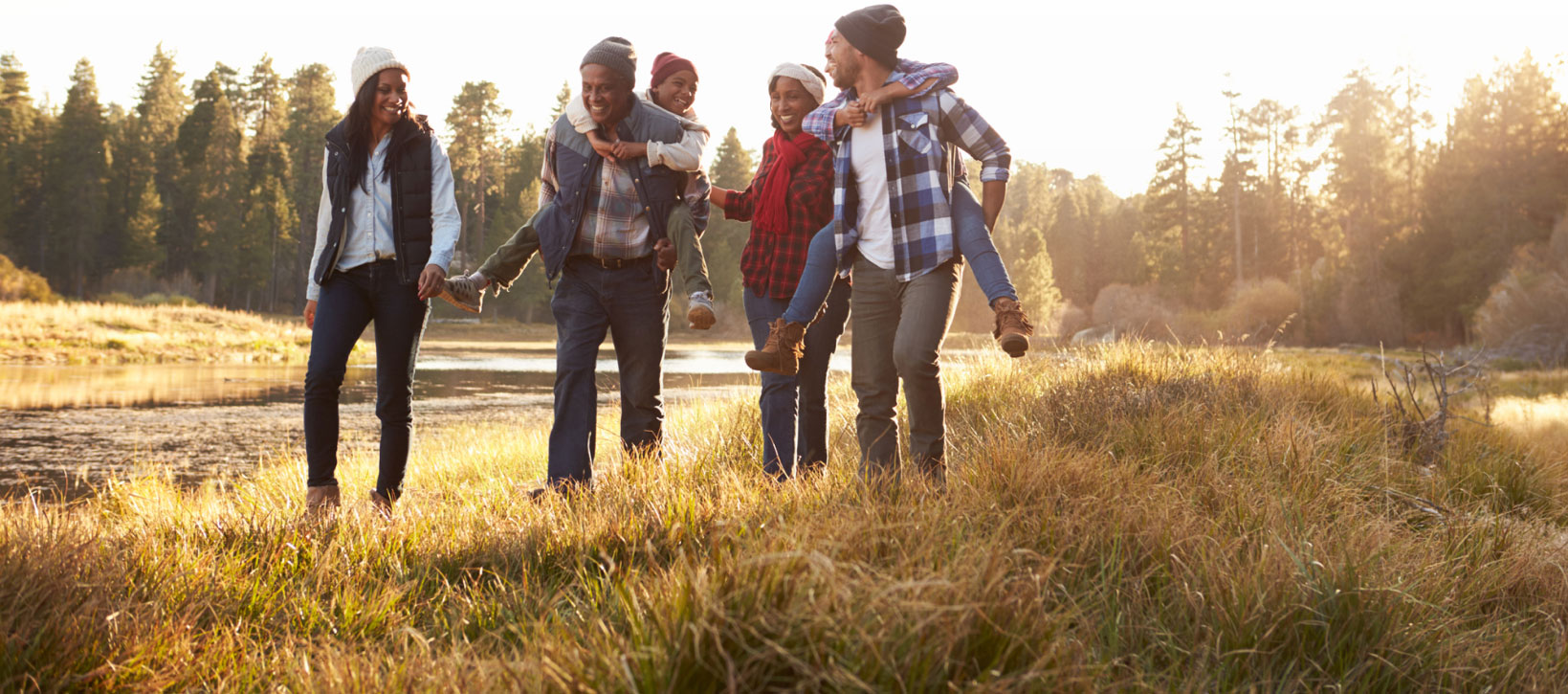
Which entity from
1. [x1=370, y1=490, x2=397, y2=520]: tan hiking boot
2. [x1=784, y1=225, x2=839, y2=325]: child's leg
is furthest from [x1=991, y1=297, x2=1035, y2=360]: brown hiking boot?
[x1=370, y1=490, x2=397, y2=520]: tan hiking boot

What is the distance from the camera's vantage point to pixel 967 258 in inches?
142

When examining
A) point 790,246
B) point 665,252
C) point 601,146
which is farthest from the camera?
point 790,246

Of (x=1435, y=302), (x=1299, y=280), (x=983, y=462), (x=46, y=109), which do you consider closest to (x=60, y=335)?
(x=983, y=462)

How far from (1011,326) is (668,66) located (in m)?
2.32

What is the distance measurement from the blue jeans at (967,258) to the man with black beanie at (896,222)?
5cm

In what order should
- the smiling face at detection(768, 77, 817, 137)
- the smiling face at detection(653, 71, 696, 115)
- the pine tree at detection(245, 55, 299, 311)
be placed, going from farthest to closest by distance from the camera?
1. the pine tree at detection(245, 55, 299, 311)
2. the smiling face at detection(653, 71, 696, 115)
3. the smiling face at detection(768, 77, 817, 137)

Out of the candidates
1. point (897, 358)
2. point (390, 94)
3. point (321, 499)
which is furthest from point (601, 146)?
point (321, 499)

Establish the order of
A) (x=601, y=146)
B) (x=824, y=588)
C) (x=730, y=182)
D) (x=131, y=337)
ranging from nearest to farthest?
(x=824, y=588)
(x=601, y=146)
(x=131, y=337)
(x=730, y=182)

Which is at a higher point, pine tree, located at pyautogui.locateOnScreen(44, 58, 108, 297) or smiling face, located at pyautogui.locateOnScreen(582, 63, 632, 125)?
pine tree, located at pyautogui.locateOnScreen(44, 58, 108, 297)

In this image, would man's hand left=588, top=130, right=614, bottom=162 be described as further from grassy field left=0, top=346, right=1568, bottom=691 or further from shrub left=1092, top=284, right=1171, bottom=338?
shrub left=1092, top=284, right=1171, bottom=338

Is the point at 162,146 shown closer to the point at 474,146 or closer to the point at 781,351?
the point at 474,146

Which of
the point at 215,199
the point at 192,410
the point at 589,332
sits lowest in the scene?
the point at 192,410

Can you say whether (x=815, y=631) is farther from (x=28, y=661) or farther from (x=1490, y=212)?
(x=1490, y=212)

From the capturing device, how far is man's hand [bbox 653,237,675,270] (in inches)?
164
